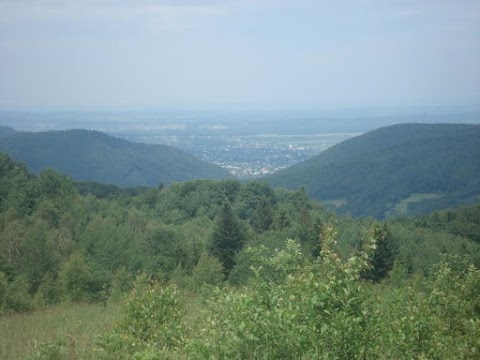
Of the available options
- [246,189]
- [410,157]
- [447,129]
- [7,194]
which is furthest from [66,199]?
[447,129]

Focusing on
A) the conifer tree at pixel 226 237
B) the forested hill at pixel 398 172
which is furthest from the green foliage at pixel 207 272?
the forested hill at pixel 398 172

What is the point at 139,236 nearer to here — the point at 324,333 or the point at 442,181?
the point at 324,333

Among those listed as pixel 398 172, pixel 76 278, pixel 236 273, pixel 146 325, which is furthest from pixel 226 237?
pixel 398 172

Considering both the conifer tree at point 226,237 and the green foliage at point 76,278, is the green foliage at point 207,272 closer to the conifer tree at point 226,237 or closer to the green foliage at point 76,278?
the conifer tree at point 226,237

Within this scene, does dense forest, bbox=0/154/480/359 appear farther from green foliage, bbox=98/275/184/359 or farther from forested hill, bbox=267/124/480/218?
forested hill, bbox=267/124/480/218

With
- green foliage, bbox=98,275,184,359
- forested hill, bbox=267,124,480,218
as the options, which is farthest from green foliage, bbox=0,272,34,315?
forested hill, bbox=267,124,480,218

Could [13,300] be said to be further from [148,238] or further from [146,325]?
[148,238]
